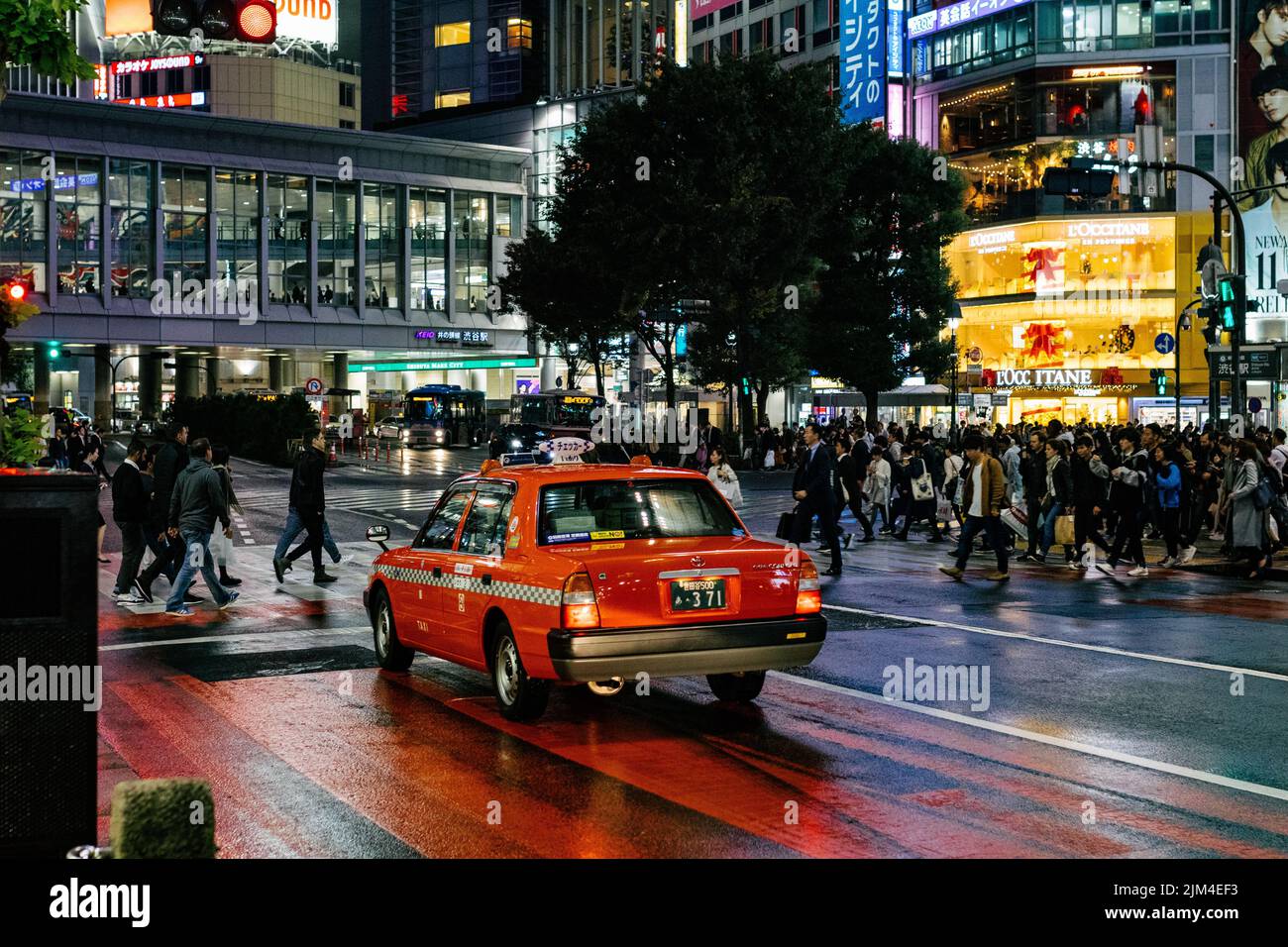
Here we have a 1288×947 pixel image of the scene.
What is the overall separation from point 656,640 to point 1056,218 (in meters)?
62.4

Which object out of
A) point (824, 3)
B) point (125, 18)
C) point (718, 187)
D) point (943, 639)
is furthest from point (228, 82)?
point (943, 639)

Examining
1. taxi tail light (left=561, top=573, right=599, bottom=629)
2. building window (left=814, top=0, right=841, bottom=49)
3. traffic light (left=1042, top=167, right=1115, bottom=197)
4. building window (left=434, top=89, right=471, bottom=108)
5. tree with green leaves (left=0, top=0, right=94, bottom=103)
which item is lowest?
taxi tail light (left=561, top=573, right=599, bottom=629)

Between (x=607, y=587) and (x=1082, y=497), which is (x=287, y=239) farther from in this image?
(x=607, y=587)

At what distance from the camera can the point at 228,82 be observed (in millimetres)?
124812

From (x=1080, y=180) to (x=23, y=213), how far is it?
2398 inches

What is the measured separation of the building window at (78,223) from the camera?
234ft

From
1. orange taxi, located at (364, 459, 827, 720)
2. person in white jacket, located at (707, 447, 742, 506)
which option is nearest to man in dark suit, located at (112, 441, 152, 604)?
orange taxi, located at (364, 459, 827, 720)

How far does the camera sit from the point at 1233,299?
82.5ft

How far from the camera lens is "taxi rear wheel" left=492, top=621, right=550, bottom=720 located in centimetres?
891

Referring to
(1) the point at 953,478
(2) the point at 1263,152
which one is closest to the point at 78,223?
(2) the point at 1263,152

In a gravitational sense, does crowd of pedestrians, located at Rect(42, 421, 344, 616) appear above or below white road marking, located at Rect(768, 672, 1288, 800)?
above

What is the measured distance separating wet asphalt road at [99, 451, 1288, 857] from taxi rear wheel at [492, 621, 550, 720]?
148 mm

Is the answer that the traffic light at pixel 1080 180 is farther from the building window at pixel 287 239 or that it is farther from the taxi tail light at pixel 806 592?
the building window at pixel 287 239

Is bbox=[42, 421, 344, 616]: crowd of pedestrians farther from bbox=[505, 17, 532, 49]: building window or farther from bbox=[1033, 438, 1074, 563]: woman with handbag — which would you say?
bbox=[505, 17, 532, 49]: building window
